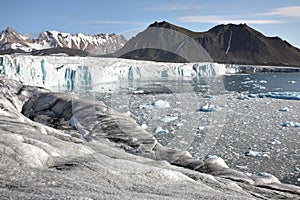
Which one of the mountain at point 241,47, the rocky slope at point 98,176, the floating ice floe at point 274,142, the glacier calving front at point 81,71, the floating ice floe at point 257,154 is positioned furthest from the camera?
the mountain at point 241,47

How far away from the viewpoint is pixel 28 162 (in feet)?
14.0

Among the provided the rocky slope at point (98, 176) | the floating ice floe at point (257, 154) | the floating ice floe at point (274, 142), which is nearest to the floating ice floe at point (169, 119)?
the floating ice floe at point (274, 142)

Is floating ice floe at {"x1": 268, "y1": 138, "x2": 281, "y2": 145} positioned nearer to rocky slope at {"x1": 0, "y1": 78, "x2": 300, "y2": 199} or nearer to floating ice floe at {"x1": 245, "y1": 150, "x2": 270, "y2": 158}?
floating ice floe at {"x1": 245, "y1": 150, "x2": 270, "y2": 158}

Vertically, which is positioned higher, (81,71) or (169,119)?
(81,71)

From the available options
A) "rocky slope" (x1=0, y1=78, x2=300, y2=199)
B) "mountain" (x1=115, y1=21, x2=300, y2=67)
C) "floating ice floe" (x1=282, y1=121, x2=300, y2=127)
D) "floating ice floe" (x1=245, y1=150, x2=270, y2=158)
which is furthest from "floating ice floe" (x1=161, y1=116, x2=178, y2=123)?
"mountain" (x1=115, y1=21, x2=300, y2=67)

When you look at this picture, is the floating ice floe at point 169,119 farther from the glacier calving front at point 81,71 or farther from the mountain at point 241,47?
the mountain at point 241,47

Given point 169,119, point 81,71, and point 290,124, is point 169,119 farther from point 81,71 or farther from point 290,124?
point 81,71

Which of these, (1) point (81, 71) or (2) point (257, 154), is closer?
(2) point (257, 154)

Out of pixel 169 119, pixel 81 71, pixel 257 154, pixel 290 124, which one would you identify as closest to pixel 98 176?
pixel 257 154

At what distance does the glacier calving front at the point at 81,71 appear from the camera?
2608 centimetres

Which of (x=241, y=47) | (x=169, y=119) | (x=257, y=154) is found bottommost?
(x=257, y=154)

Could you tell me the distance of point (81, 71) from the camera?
110 ft

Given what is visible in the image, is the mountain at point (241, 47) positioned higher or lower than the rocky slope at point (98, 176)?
higher

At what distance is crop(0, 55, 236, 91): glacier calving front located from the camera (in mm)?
26078
